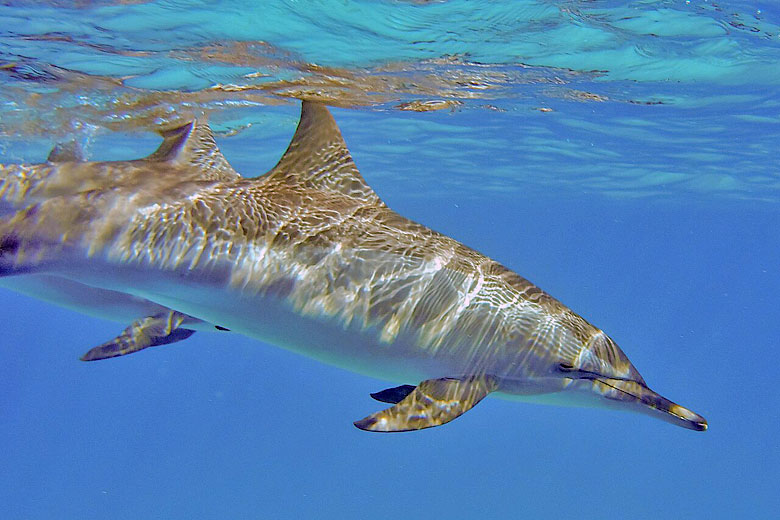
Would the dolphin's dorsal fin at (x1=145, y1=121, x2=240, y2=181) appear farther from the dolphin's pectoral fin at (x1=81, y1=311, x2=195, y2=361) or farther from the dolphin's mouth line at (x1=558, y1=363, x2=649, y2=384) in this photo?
the dolphin's mouth line at (x1=558, y1=363, x2=649, y2=384)

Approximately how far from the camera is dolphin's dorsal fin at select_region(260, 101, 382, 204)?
526cm

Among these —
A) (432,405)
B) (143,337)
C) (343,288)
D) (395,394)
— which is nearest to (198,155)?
(143,337)

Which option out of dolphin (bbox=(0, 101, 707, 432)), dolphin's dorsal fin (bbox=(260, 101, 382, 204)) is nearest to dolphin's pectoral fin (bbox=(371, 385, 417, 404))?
dolphin (bbox=(0, 101, 707, 432))

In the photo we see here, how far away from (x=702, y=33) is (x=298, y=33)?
22.8ft

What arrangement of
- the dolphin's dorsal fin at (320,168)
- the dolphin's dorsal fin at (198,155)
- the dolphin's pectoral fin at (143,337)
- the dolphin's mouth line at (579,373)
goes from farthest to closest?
the dolphin's pectoral fin at (143,337) < the dolphin's dorsal fin at (198,155) < the dolphin's dorsal fin at (320,168) < the dolphin's mouth line at (579,373)

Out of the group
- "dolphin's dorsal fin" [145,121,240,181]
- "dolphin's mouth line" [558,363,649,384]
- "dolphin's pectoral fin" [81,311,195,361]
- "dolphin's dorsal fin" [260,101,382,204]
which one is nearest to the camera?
"dolphin's mouth line" [558,363,649,384]

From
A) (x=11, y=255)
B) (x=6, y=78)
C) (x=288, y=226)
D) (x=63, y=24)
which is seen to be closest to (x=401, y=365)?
(x=288, y=226)

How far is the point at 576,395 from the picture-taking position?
418 centimetres

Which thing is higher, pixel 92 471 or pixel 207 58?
pixel 207 58

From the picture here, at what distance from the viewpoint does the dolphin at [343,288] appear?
409 cm

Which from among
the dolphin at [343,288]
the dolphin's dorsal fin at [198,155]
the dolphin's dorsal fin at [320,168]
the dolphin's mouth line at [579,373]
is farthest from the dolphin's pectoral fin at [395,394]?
the dolphin's dorsal fin at [198,155]

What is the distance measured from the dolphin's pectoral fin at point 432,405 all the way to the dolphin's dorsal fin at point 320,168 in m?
1.84

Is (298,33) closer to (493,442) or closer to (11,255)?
(11,255)

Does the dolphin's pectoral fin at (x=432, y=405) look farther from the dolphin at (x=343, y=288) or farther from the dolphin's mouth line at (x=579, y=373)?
the dolphin's mouth line at (x=579, y=373)
